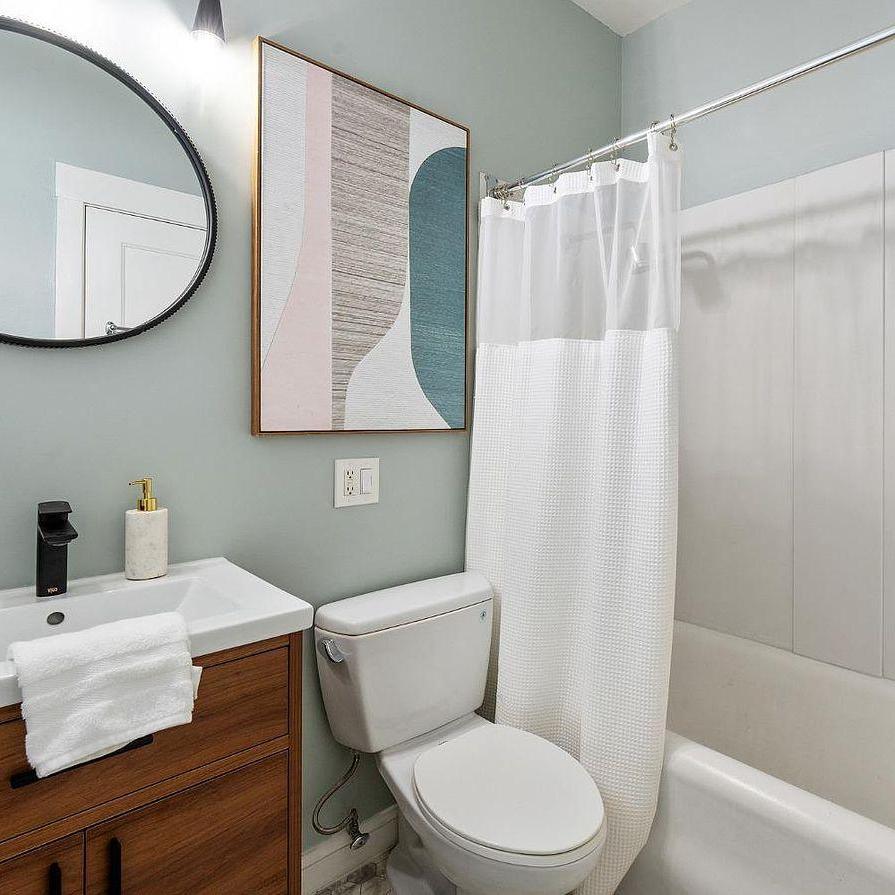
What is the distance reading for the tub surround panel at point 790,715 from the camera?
5.26ft

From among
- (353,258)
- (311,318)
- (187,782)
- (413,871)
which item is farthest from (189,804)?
(353,258)

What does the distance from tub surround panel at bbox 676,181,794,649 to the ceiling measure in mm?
746

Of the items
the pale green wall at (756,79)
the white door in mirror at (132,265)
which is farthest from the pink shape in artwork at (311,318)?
the pale green wall at (756,79)

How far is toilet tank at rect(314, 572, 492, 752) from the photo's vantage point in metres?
1.41

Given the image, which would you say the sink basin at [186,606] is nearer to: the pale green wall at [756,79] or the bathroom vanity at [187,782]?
the bathroom vanity at [187,782]

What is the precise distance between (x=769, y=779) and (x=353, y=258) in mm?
1487

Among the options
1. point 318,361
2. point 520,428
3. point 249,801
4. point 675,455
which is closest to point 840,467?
point 675,455

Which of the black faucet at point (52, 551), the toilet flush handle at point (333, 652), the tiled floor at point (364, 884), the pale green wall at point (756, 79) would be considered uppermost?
the pale green wall at point (756, 79)

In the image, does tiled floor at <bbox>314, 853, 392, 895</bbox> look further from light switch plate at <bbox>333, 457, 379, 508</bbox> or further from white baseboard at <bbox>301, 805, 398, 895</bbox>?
light switch plate at <bbox>333, 457, 379, 508</bbox>

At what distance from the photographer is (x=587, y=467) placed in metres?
1.57

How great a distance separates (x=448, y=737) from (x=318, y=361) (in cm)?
101

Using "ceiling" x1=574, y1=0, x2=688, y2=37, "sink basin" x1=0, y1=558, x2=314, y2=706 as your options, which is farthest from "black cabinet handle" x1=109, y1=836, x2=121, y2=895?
"ceiling" x1=574, y1=0, x2=688, y2=37

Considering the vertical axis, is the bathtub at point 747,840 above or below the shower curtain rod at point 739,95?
below

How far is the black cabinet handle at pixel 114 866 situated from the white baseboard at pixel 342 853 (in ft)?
2.43
